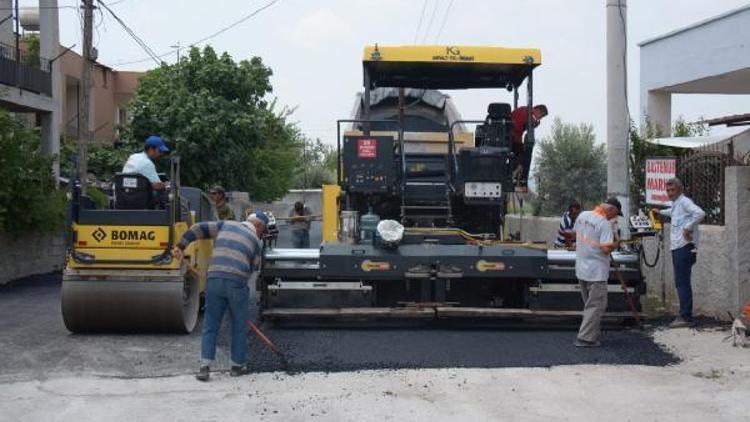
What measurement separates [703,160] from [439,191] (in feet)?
10.7

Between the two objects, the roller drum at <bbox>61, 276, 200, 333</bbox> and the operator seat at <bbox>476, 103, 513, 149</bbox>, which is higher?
the operator seat at <bbox>476, 103, 513, 149</bbox>

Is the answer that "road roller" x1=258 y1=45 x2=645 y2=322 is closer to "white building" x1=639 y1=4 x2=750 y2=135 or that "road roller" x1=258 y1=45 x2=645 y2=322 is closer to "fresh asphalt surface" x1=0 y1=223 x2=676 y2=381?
"fresh asphalt surface" x1=0 y1=223 x2=676 y2=381

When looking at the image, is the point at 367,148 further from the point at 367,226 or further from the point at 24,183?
the point at 24,183

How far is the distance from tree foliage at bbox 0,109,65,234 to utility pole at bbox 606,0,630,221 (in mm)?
9483

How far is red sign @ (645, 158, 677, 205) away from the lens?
1161cm

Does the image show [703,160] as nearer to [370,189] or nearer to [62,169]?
[370,189]

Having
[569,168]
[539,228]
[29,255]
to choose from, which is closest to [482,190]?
[539,228]

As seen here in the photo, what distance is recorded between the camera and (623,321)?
10055 mm

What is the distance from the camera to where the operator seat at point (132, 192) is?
9.88m

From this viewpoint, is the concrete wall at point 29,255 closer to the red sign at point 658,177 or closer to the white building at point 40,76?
the white building at point 40,76

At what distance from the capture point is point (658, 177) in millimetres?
11969

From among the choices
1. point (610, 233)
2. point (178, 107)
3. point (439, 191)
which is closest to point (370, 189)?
point (439, 191)

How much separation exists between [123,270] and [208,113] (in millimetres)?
15750

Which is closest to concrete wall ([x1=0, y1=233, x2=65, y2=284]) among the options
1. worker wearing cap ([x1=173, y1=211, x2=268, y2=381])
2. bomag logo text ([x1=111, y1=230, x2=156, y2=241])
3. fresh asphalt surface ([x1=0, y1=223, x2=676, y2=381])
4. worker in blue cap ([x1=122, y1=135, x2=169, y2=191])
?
fresh asphalt surface ([x1=0, y1=223, x2=676, y2=381])
